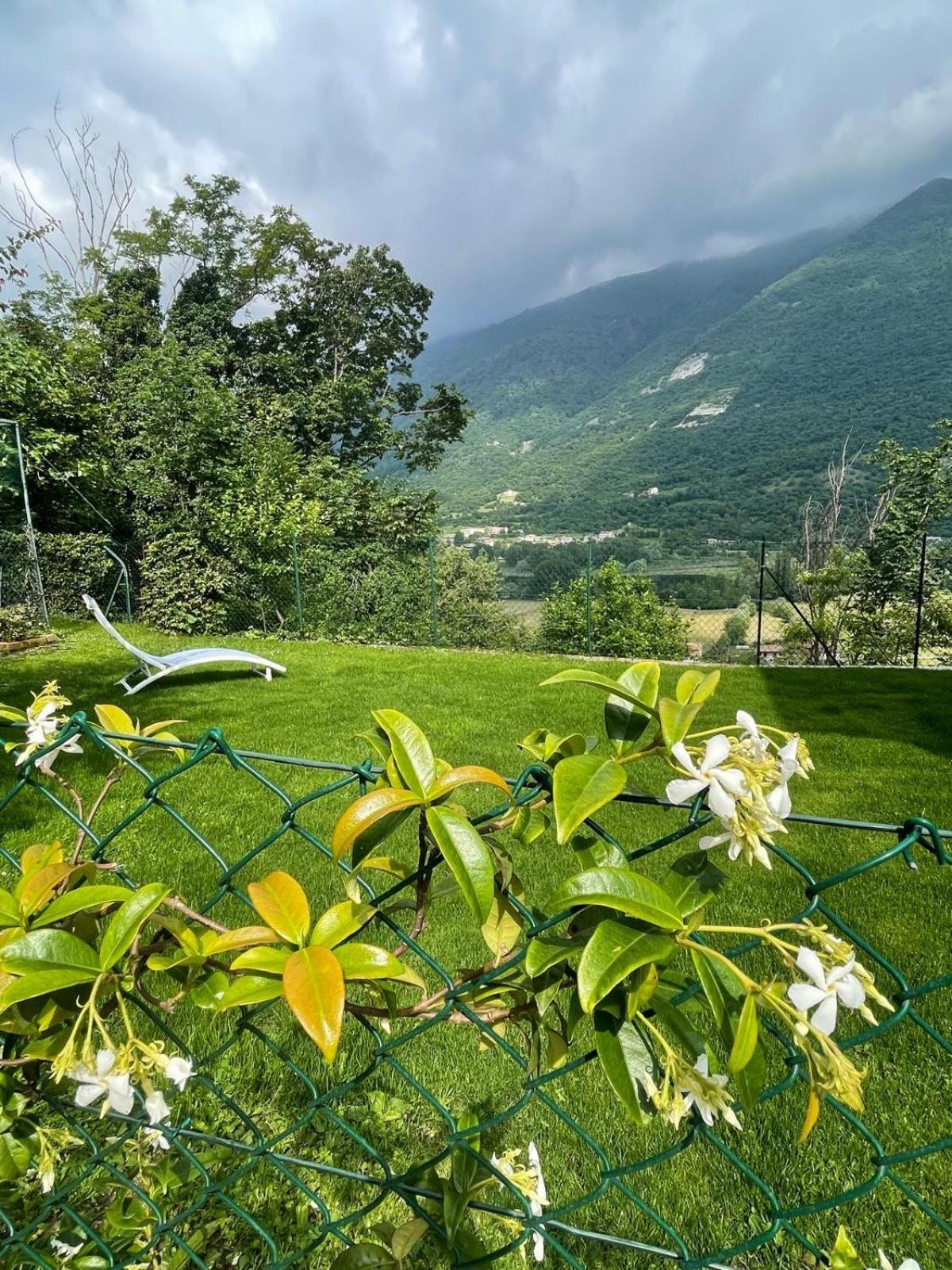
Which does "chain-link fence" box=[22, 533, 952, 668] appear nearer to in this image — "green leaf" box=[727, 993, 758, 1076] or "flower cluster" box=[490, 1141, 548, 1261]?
"flower cluster" box=[490, 1141, 548, 1261]

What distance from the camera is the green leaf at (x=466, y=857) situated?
49cm

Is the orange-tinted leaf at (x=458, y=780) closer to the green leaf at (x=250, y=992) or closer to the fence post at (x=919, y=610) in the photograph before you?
the green leaf at (x=250, y=992)

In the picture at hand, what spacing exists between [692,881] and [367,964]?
0.89 ft

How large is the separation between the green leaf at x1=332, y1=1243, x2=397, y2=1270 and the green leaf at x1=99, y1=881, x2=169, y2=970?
43 centimetres

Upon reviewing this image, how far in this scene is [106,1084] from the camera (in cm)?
54

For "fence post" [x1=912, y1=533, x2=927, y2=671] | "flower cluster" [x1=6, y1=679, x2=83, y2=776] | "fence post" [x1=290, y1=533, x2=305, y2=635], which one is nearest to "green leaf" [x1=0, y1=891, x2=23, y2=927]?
"flower cluster" [x1=6, y1=679, x2=83, y2=776]

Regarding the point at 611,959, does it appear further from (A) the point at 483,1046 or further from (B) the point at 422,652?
(B) the point at 422,652

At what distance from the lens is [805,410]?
3800 centimetres

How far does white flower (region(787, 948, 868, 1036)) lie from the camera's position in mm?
430

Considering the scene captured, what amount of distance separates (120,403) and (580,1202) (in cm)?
1343

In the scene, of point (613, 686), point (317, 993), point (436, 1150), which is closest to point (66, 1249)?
point (436, 1150)

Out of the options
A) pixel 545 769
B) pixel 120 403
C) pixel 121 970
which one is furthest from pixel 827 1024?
pixel 120 403

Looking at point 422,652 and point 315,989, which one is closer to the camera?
point 315,989

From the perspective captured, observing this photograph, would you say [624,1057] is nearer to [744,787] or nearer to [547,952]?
[547,952]
